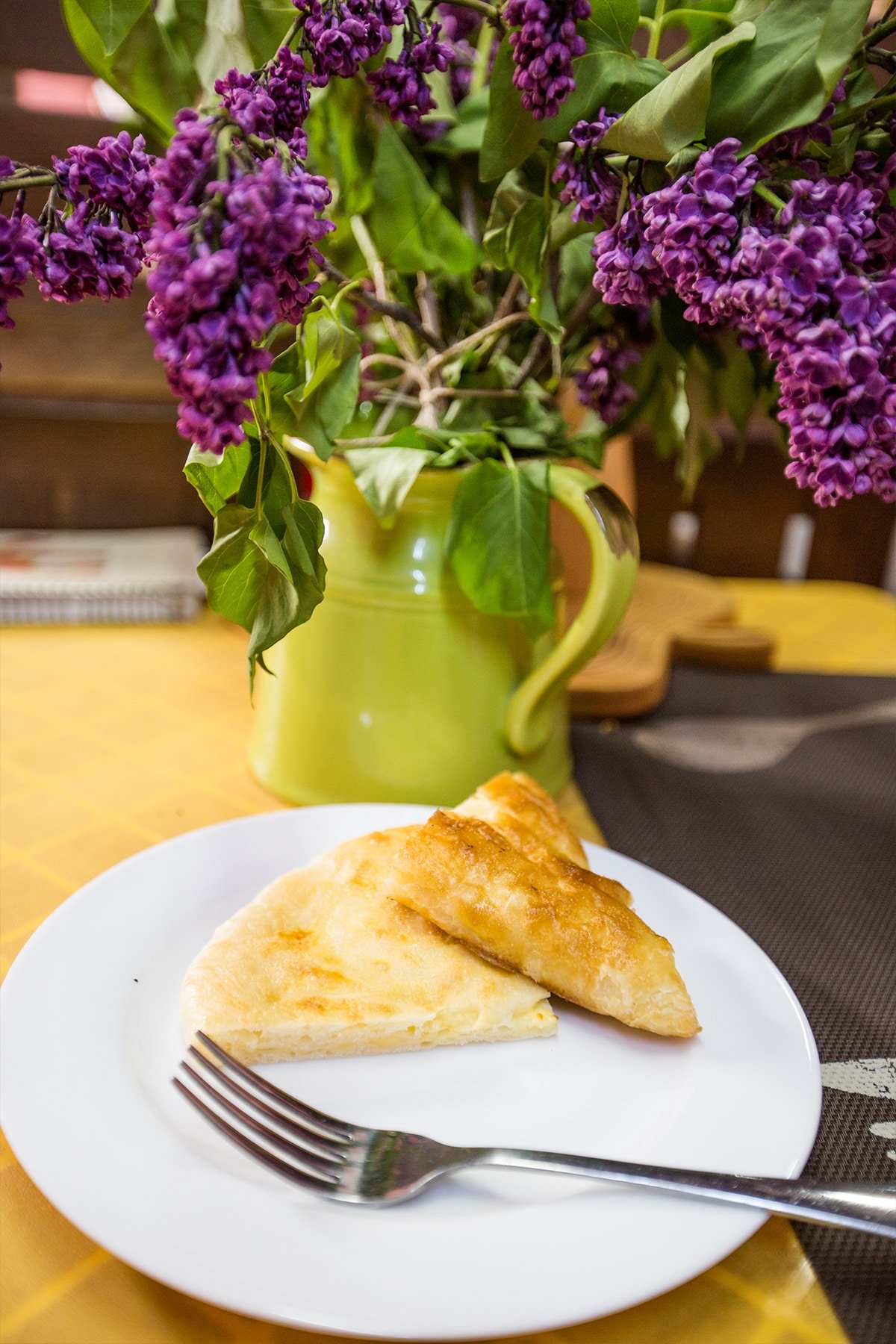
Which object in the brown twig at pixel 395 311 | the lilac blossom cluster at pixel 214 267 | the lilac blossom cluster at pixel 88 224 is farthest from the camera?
the brown twig at pixel 395 311

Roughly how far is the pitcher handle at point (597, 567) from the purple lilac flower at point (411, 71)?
0.88 ft

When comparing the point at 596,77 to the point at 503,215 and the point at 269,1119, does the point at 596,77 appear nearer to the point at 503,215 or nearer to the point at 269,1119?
the point at 503,215

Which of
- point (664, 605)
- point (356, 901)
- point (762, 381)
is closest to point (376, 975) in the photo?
point (356, 901)

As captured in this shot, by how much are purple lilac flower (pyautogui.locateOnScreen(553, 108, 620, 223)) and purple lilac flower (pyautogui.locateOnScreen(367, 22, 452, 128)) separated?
0.33 feet

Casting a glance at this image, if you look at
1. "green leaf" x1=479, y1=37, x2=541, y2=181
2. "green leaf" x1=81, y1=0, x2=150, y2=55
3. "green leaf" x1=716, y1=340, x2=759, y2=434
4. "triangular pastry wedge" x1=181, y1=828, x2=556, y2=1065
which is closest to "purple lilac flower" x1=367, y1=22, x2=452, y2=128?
"green leaf" x1=479, y1=37, x2=541, y2=181

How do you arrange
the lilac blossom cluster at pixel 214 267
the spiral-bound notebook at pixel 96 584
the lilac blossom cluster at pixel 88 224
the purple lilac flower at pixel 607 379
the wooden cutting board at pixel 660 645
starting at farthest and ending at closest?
the spiral-bound notebook at pixel 96 584
the wooden cutting board at pixel 660 645
the purple lilac flower at pixel 607 379
the lilac blossom cluster at pixel 88 224
the lilac blossom cluster at pixel 214 267

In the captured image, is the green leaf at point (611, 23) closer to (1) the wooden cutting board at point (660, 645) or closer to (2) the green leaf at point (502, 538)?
(2) the green leaf at point (502, 538)

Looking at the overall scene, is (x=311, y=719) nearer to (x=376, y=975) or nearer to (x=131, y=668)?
(x=376, y=975)

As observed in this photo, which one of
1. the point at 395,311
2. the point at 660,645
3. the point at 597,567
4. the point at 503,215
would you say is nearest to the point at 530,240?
the point at 503,215

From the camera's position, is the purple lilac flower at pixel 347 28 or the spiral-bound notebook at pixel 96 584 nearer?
the purple lilac flower at pixel 347 28

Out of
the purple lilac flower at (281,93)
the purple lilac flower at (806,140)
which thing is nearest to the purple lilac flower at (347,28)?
the purple lilac flower at (281,93)

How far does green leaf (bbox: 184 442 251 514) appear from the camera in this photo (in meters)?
0.58

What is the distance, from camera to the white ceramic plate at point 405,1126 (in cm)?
39

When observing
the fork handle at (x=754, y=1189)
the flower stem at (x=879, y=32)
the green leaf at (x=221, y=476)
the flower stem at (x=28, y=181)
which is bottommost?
the fork handle at (x=754, y=1189)
